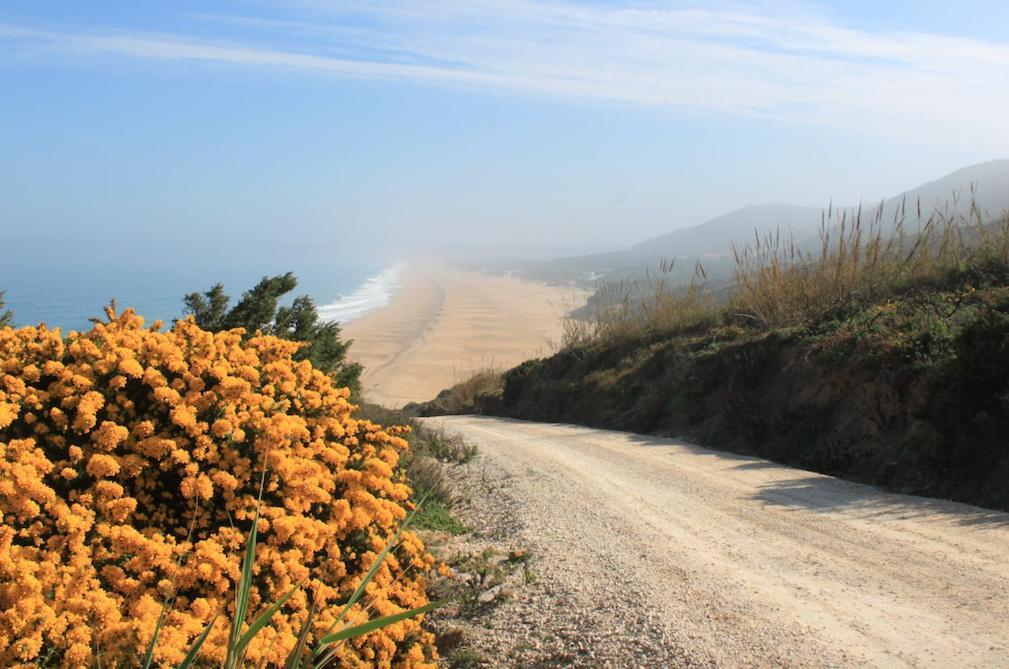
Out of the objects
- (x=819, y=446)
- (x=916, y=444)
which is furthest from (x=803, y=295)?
(x=916, y=444)

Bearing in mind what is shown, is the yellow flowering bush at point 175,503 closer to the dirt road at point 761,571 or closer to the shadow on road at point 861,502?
the dirt road at point 761,571

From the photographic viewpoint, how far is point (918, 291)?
A: 14477mm

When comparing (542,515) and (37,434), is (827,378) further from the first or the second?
(37,434)

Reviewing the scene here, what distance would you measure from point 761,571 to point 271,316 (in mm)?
8662

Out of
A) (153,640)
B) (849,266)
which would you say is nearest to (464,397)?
(849,266)

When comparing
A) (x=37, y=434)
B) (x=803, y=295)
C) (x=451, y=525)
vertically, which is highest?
(x=803, y=295)

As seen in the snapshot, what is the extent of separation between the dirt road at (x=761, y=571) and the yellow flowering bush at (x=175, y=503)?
57.6 inches

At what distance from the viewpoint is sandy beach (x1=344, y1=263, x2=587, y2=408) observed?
→ 41719mm

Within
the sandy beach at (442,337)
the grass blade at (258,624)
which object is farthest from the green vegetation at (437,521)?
the sandy beach at (442,337)

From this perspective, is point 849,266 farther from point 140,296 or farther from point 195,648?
point 140,296

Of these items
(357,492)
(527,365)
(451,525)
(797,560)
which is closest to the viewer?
(357,492)

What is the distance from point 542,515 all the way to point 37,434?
507cm

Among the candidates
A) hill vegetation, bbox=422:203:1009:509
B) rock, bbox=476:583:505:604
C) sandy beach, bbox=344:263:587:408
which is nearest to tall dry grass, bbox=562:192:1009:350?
hill vegetation, bbox=422:203:1009:509

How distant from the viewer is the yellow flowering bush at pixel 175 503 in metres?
3.98
